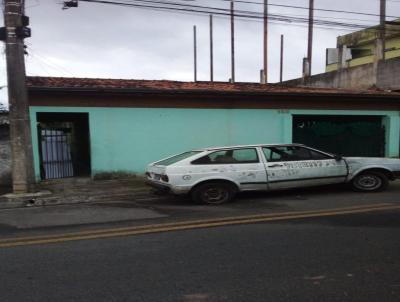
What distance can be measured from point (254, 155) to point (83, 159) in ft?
25.7

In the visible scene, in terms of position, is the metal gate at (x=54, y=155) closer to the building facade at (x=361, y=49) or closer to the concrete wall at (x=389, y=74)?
the concrete wall at (x=389, y=74)

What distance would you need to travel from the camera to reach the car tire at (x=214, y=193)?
8.32 metres

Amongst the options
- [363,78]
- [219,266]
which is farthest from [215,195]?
[363,78]

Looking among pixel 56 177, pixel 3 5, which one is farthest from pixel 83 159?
pixel 3 5

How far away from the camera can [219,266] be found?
14.7 feet

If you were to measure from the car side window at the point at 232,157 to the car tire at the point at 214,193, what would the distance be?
48 centimetres

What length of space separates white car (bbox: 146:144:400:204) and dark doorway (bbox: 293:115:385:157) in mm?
5714

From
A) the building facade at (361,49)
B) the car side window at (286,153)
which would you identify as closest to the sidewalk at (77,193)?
the car side window at (286,153)

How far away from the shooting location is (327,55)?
103ft

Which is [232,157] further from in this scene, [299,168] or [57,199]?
[57,199]

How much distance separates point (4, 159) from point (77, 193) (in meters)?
3.06

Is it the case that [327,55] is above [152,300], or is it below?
above

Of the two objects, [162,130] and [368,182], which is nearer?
[368,182]

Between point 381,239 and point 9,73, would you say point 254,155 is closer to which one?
point 381,239
